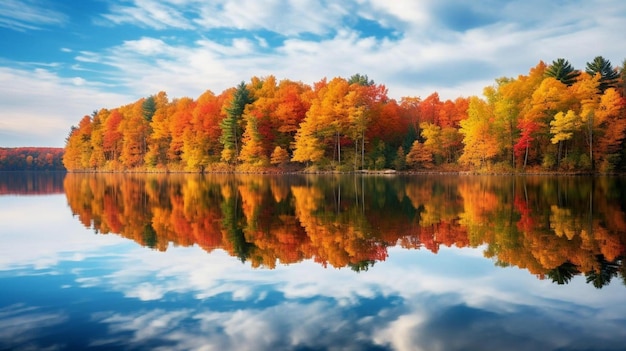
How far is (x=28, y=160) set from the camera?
13838 cm

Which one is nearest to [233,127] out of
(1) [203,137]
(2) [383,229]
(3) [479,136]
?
(1) [203,137]

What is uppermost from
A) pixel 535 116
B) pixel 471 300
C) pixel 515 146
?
pixel 535 116

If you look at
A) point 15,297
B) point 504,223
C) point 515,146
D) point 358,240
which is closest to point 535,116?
point 515,146

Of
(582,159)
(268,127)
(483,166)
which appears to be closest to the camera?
(582,159)

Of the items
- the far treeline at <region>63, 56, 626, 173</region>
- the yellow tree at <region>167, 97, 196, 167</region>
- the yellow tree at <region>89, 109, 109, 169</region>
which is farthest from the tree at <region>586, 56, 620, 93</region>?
the yellow tree at <region>89, 109, 109, 169</region>

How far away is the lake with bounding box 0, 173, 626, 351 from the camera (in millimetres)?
5480

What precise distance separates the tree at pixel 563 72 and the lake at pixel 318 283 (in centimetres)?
4675

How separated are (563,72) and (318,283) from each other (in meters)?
57.7

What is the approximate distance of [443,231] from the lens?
12930 mm

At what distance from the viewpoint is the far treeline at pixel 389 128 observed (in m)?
51.1

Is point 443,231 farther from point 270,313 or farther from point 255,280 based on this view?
point 270,313

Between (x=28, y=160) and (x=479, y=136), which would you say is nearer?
(x=479, y=136)

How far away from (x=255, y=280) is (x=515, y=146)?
2006 inches

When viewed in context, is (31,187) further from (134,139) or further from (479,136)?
(479,136)
